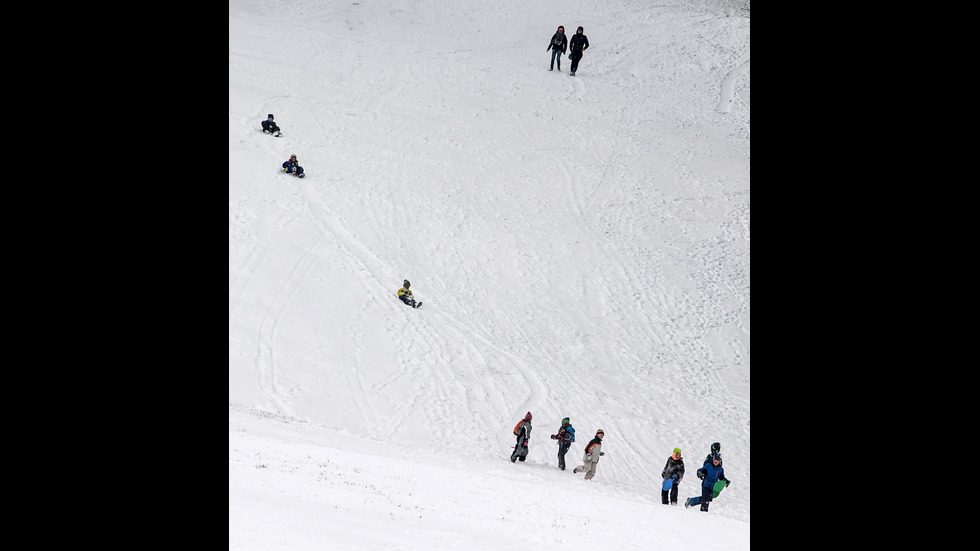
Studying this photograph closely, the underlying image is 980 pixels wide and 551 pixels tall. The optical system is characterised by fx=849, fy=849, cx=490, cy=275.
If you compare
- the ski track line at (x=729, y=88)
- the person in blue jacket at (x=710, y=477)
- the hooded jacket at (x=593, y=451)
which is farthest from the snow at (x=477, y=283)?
the person in blue jacket at (x=710, y=477)

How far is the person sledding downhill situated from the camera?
2506cm

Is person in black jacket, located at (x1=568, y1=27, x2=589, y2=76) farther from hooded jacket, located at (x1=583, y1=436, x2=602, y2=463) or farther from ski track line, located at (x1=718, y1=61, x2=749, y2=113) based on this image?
hooded jacket, located at (x1=583, y1=436, x2=602, y2=463)

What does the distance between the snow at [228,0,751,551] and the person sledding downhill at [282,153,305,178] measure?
1.25 feet

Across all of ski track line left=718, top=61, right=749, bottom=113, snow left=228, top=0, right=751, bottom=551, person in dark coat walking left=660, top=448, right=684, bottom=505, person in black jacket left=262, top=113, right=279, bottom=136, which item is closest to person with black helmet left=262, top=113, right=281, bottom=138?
person in black jacket left=262, top=113, right=279, bottom=136

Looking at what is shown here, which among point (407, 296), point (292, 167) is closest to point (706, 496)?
point (407, 296)

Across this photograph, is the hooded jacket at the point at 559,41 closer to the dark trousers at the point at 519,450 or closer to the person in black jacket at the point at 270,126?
the person in black jacket at the point at 270,126

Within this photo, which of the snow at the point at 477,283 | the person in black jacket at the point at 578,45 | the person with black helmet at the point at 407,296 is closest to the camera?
the snow at the point at 477,283

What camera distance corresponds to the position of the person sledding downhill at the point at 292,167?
25.1m

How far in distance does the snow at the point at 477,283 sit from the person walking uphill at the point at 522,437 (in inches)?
10.9

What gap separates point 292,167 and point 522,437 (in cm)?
1309

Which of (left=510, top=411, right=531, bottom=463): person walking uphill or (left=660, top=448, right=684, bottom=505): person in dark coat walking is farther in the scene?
(left=510, top=411, right=531, bottom=463): person walking uphill
